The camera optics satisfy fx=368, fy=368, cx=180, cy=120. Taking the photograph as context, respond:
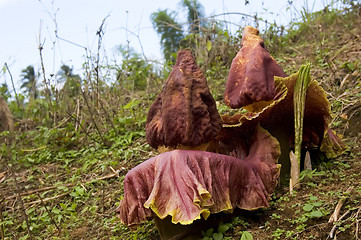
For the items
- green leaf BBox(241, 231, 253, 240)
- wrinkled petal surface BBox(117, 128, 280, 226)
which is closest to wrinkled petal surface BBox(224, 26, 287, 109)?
wrinkled petal surface BBox(117, 128, 280, 226)

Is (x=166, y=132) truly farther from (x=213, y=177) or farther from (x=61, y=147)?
(x=61, y=147)

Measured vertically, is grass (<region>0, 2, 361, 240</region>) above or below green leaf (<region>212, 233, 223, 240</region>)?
above

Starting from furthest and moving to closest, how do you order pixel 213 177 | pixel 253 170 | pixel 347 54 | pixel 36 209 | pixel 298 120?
pixel 347 54, pixel 36 209, pixel 298 120, pixel 253 170, pixel 213 177

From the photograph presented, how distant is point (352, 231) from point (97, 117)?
3917 mm

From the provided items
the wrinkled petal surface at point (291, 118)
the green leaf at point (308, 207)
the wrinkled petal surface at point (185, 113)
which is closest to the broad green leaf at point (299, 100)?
the wrinkled petal surface at point (291, 118)

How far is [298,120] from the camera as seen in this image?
2.30m

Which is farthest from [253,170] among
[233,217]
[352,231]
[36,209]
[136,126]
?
[136,126]

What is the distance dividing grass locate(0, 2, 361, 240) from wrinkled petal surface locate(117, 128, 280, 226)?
188 millimetres

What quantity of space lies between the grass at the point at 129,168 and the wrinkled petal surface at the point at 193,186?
188mm

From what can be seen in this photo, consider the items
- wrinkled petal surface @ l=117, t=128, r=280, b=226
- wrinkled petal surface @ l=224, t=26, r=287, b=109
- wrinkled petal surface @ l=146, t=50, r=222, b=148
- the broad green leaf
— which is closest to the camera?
wrinkled petal surface @ l=117, t=128, r=280, b=226

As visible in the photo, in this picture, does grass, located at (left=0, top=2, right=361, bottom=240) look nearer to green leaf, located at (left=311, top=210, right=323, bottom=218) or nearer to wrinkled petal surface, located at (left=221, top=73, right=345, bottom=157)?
green leaf, located at (left=311, top=210, right=323, bottom=218)

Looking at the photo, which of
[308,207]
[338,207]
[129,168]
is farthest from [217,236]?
[129,168]

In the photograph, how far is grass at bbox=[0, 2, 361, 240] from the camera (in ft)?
6.51

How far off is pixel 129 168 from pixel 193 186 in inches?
75.4
